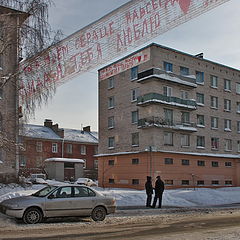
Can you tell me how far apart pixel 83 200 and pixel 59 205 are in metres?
0.96

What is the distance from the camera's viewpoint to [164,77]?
135 feet

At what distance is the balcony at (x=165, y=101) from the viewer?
4025cm

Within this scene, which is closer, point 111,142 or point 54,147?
point 111,142

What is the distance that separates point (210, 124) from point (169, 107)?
23.8 feet

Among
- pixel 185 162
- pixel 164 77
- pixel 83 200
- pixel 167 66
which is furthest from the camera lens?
pixel 185 162

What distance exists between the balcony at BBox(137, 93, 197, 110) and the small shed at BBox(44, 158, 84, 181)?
19105 mm

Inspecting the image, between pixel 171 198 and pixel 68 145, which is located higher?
pixel 68 145

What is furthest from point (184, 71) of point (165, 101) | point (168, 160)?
point (168, 160)

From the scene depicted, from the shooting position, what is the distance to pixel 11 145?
17938 mm

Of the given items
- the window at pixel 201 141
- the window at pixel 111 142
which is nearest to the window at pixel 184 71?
the window at pixel 201 141

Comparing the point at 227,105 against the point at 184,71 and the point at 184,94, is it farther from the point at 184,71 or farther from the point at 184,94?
the point at 184,71

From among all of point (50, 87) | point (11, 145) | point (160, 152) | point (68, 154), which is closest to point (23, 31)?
point (50, 87)

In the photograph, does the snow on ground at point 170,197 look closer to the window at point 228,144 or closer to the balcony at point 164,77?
the balcony at point 164,77

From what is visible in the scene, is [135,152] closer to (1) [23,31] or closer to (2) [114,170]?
(2) [114,170]
